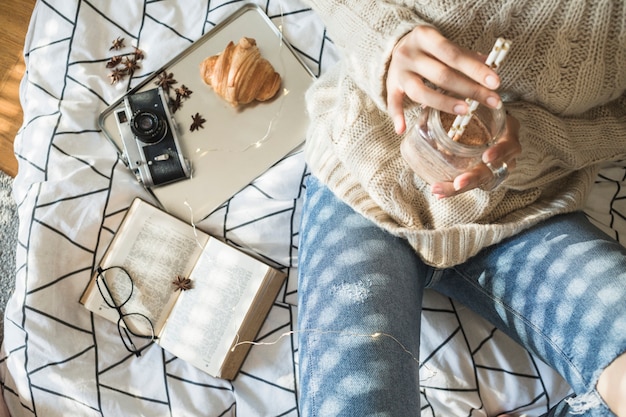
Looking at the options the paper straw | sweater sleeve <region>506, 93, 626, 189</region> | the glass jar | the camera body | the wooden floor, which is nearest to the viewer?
the paper straw

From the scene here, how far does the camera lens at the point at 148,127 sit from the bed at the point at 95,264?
76 mm

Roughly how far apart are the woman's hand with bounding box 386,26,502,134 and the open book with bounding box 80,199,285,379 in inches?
18.4

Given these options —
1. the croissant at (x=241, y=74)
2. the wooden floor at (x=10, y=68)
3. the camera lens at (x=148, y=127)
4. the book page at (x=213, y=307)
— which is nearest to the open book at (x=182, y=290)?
the book page at (x=213, y=307)

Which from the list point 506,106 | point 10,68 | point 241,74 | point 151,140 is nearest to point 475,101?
point 506,106

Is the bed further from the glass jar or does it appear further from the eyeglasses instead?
the glass jar

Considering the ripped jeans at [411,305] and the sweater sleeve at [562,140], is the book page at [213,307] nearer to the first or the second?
the ripped jeans at [411,305]

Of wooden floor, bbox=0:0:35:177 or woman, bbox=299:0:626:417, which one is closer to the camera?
woman, bbox=299:0:626:417

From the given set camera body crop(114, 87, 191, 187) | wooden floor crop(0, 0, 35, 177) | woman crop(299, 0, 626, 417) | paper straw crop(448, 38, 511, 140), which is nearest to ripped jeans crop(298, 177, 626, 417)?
woman crop(299, 0, 626, 417)

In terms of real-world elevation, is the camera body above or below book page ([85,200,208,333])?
above

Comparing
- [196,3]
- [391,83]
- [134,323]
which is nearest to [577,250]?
[391,83]

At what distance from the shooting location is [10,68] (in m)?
1.29

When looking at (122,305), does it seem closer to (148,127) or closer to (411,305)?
(148,127)

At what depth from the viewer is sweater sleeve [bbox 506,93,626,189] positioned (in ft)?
2.31

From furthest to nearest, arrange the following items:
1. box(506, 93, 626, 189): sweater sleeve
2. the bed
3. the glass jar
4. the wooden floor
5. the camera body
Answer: the wooden floor → the camera body → the bed → box(506, 93, 626, 189): sweater sleeve → the glass jar
